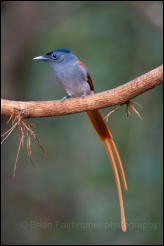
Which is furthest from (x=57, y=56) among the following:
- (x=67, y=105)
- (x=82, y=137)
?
(x=82, y=137)

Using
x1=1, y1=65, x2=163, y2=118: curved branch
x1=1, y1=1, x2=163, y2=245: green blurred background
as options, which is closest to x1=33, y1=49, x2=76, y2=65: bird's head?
x1=1, y1=65, x2=163, y2=118: curved branch

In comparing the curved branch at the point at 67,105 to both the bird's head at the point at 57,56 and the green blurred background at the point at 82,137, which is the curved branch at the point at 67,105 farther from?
the green blurred background at the point at 82,137

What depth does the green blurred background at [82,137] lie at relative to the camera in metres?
3.71

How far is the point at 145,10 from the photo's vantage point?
4.16m

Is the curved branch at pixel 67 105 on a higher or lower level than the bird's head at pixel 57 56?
lower

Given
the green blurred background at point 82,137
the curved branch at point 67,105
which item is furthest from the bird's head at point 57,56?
the green blurred background at point 82,137

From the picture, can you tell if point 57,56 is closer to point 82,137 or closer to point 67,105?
point 67,105

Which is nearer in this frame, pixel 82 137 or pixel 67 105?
pixel 67 105

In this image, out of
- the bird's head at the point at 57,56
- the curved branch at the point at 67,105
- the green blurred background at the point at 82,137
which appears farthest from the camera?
the green blurred background at the point at 82,137

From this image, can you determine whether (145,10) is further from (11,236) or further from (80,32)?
(11,236)

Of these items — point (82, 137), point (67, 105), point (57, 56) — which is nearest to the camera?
point (67, 105)

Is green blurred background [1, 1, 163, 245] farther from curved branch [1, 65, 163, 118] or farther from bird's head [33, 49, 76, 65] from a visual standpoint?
curved branch [1, 65, 163, 118]

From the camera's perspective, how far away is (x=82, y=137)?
4.91m

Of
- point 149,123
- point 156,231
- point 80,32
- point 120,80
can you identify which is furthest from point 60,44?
point 156,231
